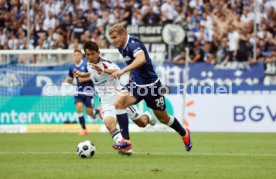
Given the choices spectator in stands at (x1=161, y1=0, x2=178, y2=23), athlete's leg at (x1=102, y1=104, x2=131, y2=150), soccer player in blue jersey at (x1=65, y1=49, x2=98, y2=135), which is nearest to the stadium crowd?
spectator in stands at (x1=161, y1=0, x2=178, y2=23)

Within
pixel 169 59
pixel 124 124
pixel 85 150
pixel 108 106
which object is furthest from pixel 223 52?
pixel 85 150

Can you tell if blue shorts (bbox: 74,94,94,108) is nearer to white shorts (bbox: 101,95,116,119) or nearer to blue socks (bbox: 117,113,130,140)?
white shorts (bbox: 101,95,116,119)

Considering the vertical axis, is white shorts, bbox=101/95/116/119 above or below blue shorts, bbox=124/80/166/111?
below

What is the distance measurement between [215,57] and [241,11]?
2.34 metres

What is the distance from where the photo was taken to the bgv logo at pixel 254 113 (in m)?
22.7

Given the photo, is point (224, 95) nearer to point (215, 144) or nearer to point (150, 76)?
point (215, 144)

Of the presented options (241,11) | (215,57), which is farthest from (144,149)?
(241,11)

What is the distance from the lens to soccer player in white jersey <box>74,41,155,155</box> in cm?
1241

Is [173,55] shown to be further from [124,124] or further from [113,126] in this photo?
[113,126]

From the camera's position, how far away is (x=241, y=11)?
25.8 metres

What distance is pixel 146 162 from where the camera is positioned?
11305mm

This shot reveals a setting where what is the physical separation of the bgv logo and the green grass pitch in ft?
22.3

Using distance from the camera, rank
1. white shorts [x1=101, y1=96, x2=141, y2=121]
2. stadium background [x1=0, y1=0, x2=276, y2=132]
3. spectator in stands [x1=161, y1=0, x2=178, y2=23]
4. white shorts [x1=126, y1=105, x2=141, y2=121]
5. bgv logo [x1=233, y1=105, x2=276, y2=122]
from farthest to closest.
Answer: spectator in stands [x1=161, y1=0, x2=178, y2=23], stadium background [x1=0, y1=0, x2=276, y2=132], bgv logo [x1=233, y1=105, x2=276, y2=122], white shorts [x1=126, y1=105, x2=141, y2=121], white shorts [x1=101, y1=96, x2=141, y2=121]

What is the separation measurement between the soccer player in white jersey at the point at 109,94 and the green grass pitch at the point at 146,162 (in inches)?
14.4
